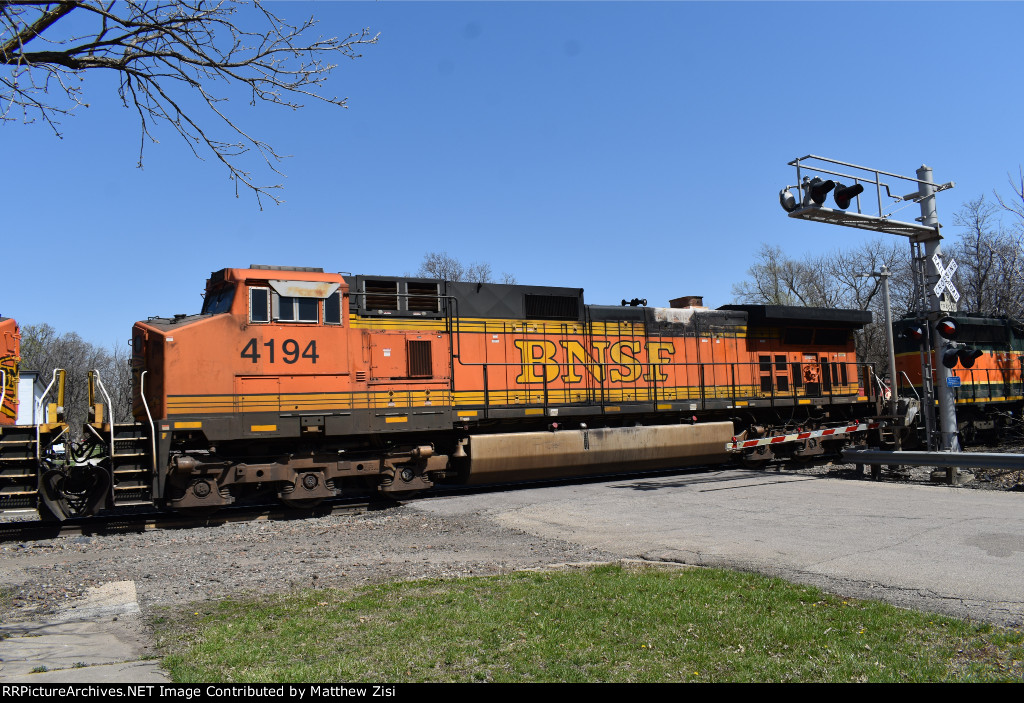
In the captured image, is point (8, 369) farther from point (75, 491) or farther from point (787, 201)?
point (787, 201)

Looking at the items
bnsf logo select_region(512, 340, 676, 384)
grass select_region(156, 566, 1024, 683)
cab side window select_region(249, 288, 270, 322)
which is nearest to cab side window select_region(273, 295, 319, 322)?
cab side window select_region(249, 288, 270, 322)

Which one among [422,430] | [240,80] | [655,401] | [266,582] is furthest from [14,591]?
[655,401]

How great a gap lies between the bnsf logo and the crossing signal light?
4812 mm

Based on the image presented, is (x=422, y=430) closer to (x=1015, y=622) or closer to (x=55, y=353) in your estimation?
(x=1015, y=622)

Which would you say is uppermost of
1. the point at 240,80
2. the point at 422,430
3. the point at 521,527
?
the point at 240,80

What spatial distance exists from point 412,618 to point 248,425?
6667 mm

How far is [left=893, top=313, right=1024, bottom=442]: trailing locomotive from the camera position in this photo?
21062 millimetres

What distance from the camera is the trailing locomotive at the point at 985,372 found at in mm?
21062

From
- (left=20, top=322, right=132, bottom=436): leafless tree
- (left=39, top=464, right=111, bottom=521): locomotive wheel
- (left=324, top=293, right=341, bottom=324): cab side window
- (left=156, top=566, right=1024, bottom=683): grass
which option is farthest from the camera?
(left=20, top=322, right=132, bottom=436): leafless tree

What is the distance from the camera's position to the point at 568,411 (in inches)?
574

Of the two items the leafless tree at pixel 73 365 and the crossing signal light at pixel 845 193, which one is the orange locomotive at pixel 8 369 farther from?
the leafless tree at pixel 73 365

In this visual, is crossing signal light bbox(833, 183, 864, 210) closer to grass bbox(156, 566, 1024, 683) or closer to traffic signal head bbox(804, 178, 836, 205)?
traffic signal head bbox(804, 178, 836, 205)

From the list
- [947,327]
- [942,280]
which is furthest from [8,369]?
[942,280]

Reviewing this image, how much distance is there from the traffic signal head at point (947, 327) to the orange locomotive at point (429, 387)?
12.4ft
